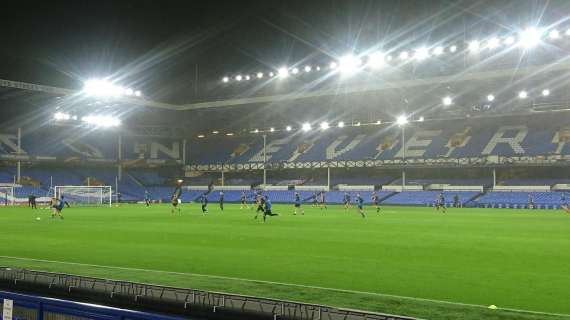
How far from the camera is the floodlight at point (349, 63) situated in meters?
55.2

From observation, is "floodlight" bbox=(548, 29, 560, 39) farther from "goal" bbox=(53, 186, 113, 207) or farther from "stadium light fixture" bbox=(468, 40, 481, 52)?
"goal" bbox=(53, 186, 113, 207)

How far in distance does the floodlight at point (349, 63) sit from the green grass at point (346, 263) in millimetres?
33459

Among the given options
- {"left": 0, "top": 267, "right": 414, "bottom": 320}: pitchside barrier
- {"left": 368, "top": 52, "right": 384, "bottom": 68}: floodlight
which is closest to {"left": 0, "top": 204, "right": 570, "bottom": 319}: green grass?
{"left": 0, "top": 267, "right": 414, "bottom": 320}: pitchside barrier

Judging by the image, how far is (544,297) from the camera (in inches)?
383

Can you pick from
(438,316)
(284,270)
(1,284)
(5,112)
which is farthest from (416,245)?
(5,112)

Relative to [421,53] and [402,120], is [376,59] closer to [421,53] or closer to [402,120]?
[421,53]

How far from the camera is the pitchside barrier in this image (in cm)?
653

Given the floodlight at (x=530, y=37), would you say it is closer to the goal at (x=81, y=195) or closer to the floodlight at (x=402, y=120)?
the floodlight at (x=402, y=120)

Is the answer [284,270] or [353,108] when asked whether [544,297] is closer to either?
[284,270]

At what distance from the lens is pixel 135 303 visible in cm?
850

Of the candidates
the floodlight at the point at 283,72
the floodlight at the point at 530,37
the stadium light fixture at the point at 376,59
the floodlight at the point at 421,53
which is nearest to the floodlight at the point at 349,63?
the stadium light fixture at the point at 376,59

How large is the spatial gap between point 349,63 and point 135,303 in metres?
49.1

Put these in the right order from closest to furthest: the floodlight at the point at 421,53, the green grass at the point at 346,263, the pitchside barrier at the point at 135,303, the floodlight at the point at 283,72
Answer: the pitchside barrier at the point at 135,303 < the green grass at the point at 346,263 < the floodlight at the point at 421,53 < the floodlight at the point at 283,72

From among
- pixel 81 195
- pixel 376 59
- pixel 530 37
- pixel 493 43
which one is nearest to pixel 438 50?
pixel 493 43
